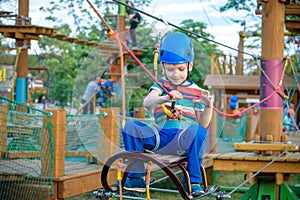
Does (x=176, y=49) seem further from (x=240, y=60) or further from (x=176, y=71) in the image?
(x=240, y=60)

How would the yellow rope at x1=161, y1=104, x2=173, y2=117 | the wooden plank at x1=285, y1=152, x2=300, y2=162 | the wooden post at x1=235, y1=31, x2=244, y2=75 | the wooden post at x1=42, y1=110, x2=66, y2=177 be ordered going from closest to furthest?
the yellow rope at x1=161, y1=104, x2=173, y2=117, the wooden plank at x1=285, y1=152, x2=300, y2=162, the wooden post at x1=42, y1=110, x2=66, y2=177, the wooden post at x1=235, y1=31, x2=244, y2=75

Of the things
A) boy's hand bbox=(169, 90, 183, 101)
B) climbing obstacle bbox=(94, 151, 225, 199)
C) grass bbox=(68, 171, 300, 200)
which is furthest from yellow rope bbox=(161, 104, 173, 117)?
grass bbox=(68, 171, 300, 200)

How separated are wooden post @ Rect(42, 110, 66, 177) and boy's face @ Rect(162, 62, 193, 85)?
11.3ft

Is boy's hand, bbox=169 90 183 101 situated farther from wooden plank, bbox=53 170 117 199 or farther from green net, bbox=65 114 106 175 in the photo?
wooden plank, bbox=53 170 117 199

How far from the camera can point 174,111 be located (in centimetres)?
338

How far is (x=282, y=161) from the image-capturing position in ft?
21.4

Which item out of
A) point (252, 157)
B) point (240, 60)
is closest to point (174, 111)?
point (252, 157)

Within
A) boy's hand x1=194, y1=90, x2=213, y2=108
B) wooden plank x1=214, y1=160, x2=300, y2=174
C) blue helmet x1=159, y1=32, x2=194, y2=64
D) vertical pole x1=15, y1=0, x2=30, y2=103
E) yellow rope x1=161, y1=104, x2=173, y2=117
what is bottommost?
wooden plank x1=214, y1=160, x2=300, y2=174

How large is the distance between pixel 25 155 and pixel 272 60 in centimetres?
316

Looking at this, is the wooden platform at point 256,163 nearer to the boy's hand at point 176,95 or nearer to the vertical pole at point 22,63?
the boy's hand at point 176,95

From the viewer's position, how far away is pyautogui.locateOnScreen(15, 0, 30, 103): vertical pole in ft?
45.0

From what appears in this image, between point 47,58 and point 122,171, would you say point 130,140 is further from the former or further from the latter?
point 47,58

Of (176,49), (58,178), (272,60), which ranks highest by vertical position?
(272,60)

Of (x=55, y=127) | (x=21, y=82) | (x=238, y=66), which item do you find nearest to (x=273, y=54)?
(x=55, y=127)
